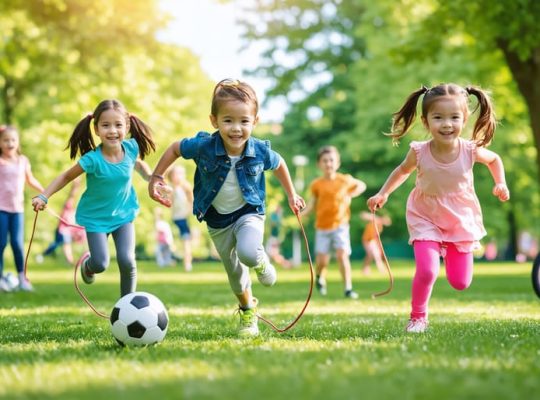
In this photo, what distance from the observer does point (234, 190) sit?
6531 millimetres

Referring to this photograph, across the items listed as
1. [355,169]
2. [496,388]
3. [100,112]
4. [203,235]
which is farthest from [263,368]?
[203,235]

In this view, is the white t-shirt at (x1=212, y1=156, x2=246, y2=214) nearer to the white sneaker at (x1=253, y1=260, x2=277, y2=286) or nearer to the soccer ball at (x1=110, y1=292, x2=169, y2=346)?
the white sneaker at (x1=253, y1=260, x2=277, y2=286)

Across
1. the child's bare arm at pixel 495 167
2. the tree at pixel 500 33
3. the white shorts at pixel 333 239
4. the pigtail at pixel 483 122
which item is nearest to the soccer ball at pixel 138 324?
the child's bare arm at pixel 495 167

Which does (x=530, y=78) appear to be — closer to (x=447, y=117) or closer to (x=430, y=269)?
(x=447, y=117)

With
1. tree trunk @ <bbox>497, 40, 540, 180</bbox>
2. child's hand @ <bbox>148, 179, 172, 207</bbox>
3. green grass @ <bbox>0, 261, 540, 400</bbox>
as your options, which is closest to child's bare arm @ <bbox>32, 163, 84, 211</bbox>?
child's hand @ <bbox>148, 179, 172, 207</bbox>

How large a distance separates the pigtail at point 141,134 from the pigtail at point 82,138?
1.31ft

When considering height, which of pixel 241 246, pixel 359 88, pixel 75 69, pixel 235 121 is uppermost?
pixel 359 88

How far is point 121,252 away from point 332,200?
6326 millimetres

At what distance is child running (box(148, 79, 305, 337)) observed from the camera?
6.38m

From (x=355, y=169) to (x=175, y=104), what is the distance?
981 cm

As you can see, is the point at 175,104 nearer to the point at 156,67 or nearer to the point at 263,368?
the point at 156,67

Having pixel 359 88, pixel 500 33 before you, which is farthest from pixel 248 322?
pixel 359 88

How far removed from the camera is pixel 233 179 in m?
6.53

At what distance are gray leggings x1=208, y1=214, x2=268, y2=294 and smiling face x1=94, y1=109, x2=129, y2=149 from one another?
1.42 m
